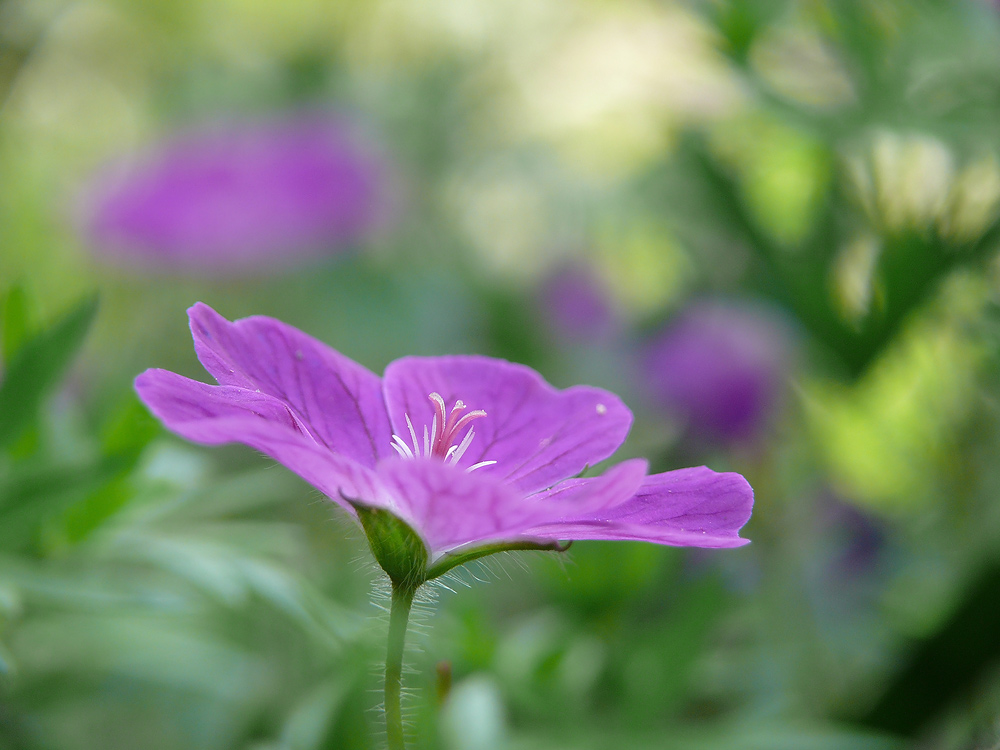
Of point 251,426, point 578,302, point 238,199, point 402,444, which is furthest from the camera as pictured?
point 578,302

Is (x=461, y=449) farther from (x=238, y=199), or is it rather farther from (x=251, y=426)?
(x=238, y=199)

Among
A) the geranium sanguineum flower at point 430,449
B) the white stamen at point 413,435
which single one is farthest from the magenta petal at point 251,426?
the white stamen at point 413,435

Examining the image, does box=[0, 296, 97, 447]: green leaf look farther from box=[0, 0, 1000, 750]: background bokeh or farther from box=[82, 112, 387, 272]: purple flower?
box=[82, 112, 387, 272]: purple flower

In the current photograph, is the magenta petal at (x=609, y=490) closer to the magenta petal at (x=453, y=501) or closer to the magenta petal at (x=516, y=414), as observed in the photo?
the magenta petal at (x=453, y=501)

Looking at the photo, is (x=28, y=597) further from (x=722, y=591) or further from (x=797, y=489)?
(x=797, y=489)

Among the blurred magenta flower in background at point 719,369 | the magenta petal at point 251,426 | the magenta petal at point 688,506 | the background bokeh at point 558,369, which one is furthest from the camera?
the blurred magenta flower in background at point 719,369

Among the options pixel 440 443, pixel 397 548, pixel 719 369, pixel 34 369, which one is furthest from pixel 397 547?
pixel 719 369
